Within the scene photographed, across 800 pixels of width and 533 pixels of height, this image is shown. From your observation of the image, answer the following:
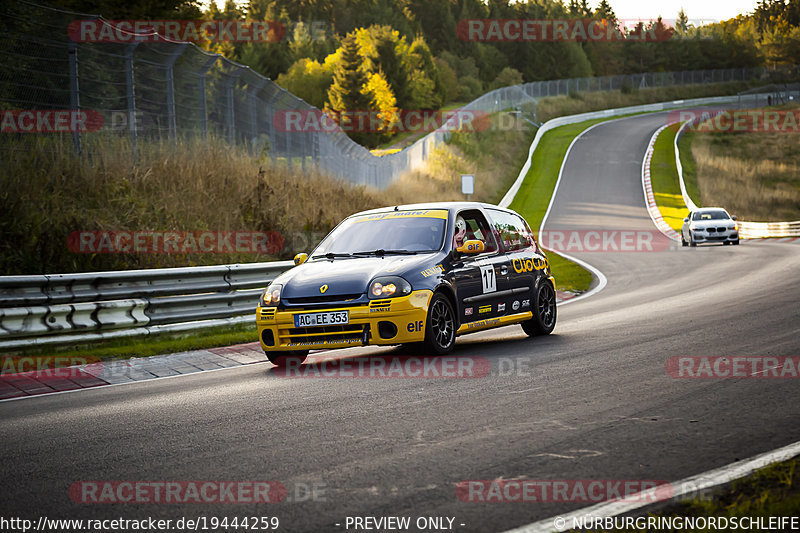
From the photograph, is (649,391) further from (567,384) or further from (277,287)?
(277,287)

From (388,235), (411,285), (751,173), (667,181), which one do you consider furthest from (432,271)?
(751,173)

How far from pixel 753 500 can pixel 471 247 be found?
634 cm

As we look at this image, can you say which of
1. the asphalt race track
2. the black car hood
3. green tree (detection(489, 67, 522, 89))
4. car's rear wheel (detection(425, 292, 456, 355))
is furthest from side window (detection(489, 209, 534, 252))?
green tree (detection(489, 67, 522, 89))

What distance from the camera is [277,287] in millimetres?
9656

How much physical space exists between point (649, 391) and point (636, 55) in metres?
144

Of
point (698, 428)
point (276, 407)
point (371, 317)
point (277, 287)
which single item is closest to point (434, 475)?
point (698, 428)

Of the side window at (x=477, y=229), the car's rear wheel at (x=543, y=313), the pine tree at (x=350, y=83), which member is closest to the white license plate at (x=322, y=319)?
the side window at (x=477, y=229)

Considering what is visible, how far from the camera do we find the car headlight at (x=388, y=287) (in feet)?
30.2

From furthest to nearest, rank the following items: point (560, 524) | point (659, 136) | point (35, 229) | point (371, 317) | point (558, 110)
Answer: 1. point (558, 110)
2. point (659, 136)
3. point (35, 229)
4. point (371, 317)
5. point (560, 524)

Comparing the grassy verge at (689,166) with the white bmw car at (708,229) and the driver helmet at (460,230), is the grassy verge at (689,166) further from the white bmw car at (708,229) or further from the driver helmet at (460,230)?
the driver helmet at (460,230)

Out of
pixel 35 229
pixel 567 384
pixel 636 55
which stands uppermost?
pixel 636 55

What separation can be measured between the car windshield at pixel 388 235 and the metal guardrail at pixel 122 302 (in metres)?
2.51

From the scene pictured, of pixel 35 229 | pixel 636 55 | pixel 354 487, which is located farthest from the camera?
pixel 636 55

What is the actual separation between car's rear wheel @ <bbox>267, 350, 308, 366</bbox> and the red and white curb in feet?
91.4
